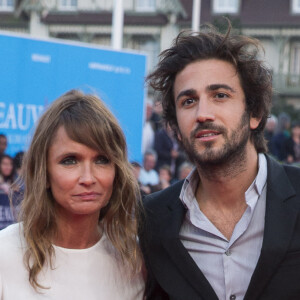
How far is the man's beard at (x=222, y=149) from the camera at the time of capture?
9.65 feet

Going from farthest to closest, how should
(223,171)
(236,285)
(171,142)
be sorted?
(171,142) → (223,171) → (236,285)

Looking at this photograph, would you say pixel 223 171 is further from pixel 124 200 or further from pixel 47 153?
pixel 47 153

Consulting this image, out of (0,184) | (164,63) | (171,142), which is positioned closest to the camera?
(164,63)

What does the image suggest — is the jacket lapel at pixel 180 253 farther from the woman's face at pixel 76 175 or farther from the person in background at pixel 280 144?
the person in background at pixel 280 144

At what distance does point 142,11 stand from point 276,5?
14.7 feet

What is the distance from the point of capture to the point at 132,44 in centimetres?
2114

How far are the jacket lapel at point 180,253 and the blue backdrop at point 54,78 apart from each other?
3830 millimetres

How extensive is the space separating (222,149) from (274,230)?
43 cm

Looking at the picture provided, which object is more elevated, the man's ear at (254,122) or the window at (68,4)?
the window at (68,4)

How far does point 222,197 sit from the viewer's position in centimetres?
305

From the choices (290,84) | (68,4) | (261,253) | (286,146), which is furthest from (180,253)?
(290,84)

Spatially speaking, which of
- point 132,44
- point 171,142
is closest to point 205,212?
point 171,142

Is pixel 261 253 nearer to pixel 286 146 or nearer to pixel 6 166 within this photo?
pixel 6 166

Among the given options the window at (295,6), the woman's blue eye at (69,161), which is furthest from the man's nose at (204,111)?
the window at (295,6)
